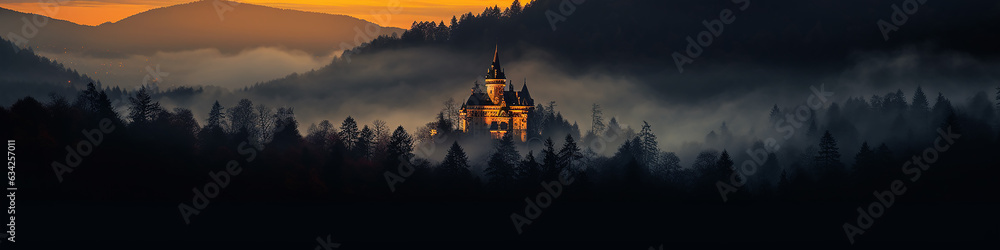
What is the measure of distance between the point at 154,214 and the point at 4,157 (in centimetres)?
1900

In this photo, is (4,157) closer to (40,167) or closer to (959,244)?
(40,167)

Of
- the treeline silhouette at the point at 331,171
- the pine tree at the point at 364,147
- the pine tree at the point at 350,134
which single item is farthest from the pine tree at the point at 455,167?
the pine tree at the point at 350,134

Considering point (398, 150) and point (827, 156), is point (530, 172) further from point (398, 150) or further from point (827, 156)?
point (827, 156)

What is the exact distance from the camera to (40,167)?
13950cm

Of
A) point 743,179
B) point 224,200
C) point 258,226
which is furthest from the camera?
point 743,179

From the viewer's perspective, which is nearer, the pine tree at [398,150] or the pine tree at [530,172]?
the pine tree at [530,172]

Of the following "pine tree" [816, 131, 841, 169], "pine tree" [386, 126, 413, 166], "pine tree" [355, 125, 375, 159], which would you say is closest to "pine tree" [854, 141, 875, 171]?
"pine tree" [816, 131, 841, 169]

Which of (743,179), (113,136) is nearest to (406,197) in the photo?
(113,136)

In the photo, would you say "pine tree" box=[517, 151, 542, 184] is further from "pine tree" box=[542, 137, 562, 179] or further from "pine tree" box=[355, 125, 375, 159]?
"pine tree" box=[355, 125, 375, 159]

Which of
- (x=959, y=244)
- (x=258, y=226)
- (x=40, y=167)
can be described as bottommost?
(x=959, y=244)

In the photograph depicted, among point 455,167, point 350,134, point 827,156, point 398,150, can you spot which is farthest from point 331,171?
point 827,156

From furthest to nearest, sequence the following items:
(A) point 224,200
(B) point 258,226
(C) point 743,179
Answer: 1. (C) point 743,179
2. (A) point 224,200
3. (B) point 258,226

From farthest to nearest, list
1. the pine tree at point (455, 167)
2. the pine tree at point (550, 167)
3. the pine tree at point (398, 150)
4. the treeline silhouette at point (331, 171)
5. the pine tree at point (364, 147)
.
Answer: the pine tree at point (364, 147) → the pine tree at point (398, 150) → the pine tree at point (550, 167) → the pine tree at point (455, 167) → the treeline silhouette at point (331, 171)

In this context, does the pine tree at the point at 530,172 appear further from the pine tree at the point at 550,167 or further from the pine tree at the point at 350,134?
the pine tree at the point at 350,134
